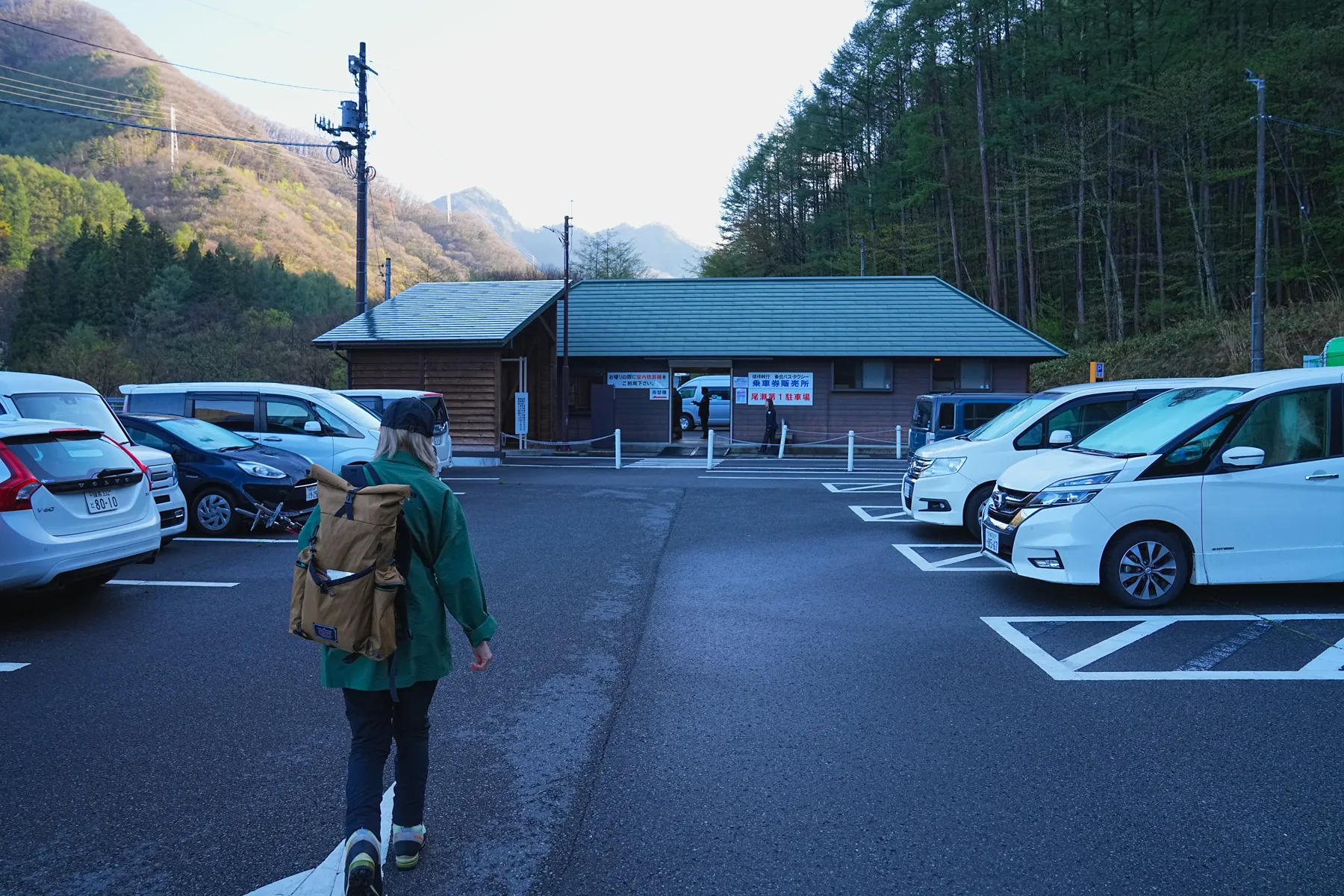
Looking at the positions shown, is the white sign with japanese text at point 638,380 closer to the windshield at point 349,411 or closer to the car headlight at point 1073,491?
the windshield at point 349,411

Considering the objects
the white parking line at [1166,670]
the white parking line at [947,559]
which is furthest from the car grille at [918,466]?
the white parking line at [1166,670]

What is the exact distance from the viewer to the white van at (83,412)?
904cm

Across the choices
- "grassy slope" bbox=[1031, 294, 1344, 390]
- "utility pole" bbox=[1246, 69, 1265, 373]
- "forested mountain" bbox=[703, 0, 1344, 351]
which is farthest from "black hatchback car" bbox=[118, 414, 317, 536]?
"forested mountain" bbox=[703, 0, 1344, 351]

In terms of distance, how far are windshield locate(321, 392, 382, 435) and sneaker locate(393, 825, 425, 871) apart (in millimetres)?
10909

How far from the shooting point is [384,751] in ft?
10.3

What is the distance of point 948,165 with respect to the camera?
44062mm

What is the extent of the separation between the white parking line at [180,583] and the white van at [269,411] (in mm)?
5125

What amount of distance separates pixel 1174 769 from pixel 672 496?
11.4 meters

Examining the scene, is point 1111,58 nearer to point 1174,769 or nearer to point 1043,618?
point 1043,618

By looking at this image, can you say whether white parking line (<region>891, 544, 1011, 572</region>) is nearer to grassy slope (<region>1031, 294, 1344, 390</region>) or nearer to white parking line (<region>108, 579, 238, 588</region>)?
white parking line (<region>108, 579, 238, 588</region>)

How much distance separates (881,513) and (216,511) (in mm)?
8807

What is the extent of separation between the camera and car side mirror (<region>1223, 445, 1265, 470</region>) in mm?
→ 6816

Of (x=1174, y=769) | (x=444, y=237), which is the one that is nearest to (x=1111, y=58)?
(x=1174, y=769)

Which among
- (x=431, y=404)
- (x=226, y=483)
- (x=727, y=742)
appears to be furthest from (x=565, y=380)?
(x=727, y=742)
